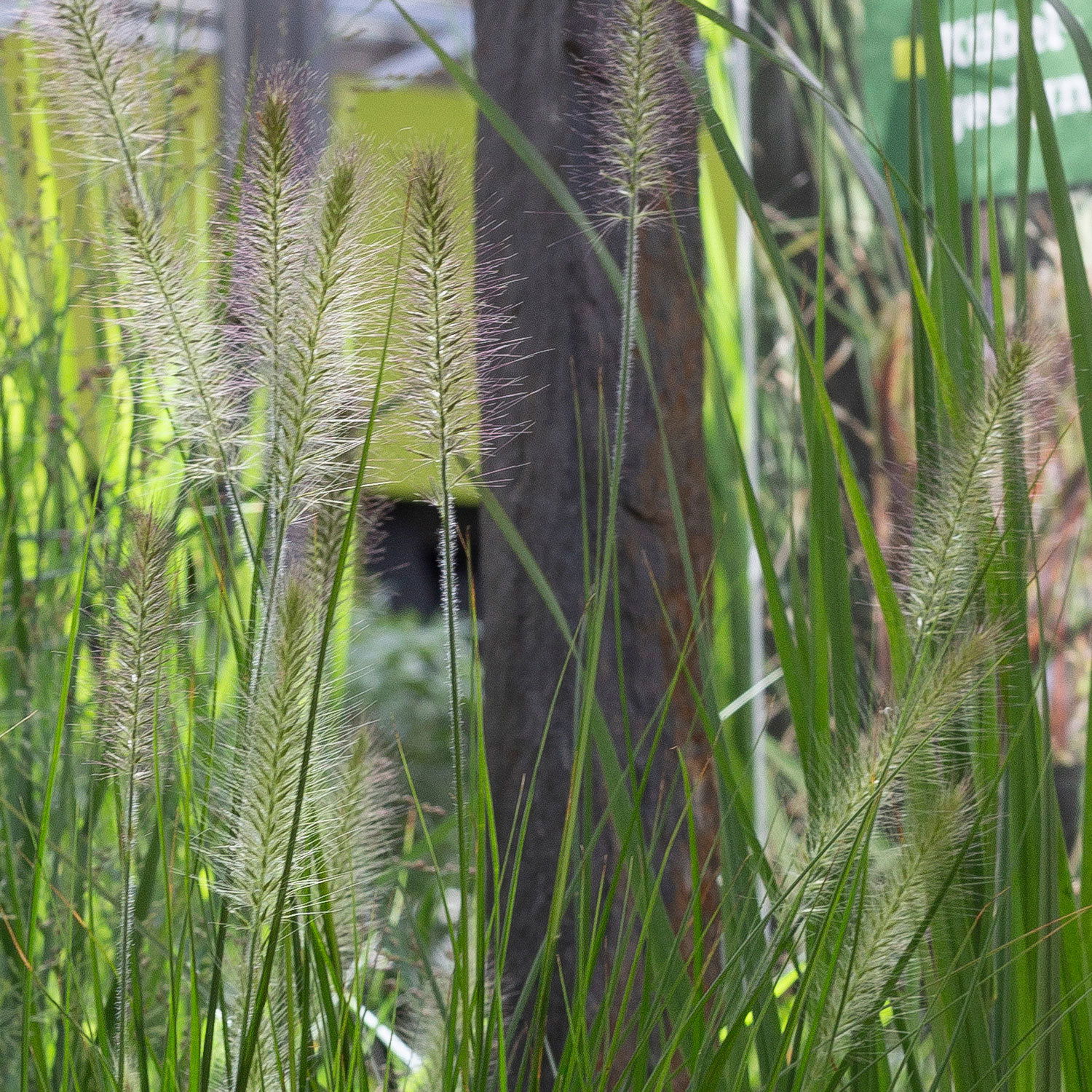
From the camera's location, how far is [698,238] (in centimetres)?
107

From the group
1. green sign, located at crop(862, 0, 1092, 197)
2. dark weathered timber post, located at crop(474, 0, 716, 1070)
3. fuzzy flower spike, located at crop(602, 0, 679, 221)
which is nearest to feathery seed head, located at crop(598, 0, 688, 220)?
fuzzy flower spike, located at crop(602, 0, 679, 221)

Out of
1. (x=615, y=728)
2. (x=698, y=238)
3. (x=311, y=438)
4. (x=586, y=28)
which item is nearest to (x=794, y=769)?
(x=615, y=728)

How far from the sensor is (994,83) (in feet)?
5.94

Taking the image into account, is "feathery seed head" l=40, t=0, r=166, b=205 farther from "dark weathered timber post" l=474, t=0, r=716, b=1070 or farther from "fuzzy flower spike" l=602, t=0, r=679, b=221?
"dark weathered timber post" l=474, t=0, r=716, b=1070

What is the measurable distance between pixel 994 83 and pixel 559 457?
3.98ft

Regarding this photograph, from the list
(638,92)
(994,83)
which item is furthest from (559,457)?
(994,83)

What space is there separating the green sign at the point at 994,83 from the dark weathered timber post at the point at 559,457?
0.78 m

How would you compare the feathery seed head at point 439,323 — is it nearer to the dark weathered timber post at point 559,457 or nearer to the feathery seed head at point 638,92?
the feathery seed head at point 638,92

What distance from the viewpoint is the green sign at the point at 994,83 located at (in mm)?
1743

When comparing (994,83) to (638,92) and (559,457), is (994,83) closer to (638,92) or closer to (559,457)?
(559,457)

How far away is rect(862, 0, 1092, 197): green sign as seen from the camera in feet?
5.72

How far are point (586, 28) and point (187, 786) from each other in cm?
69

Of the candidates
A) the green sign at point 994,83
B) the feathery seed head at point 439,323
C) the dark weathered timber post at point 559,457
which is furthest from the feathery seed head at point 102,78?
the green sign at point 994,83

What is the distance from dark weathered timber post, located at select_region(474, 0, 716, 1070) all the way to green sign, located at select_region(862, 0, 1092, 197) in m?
0.78
